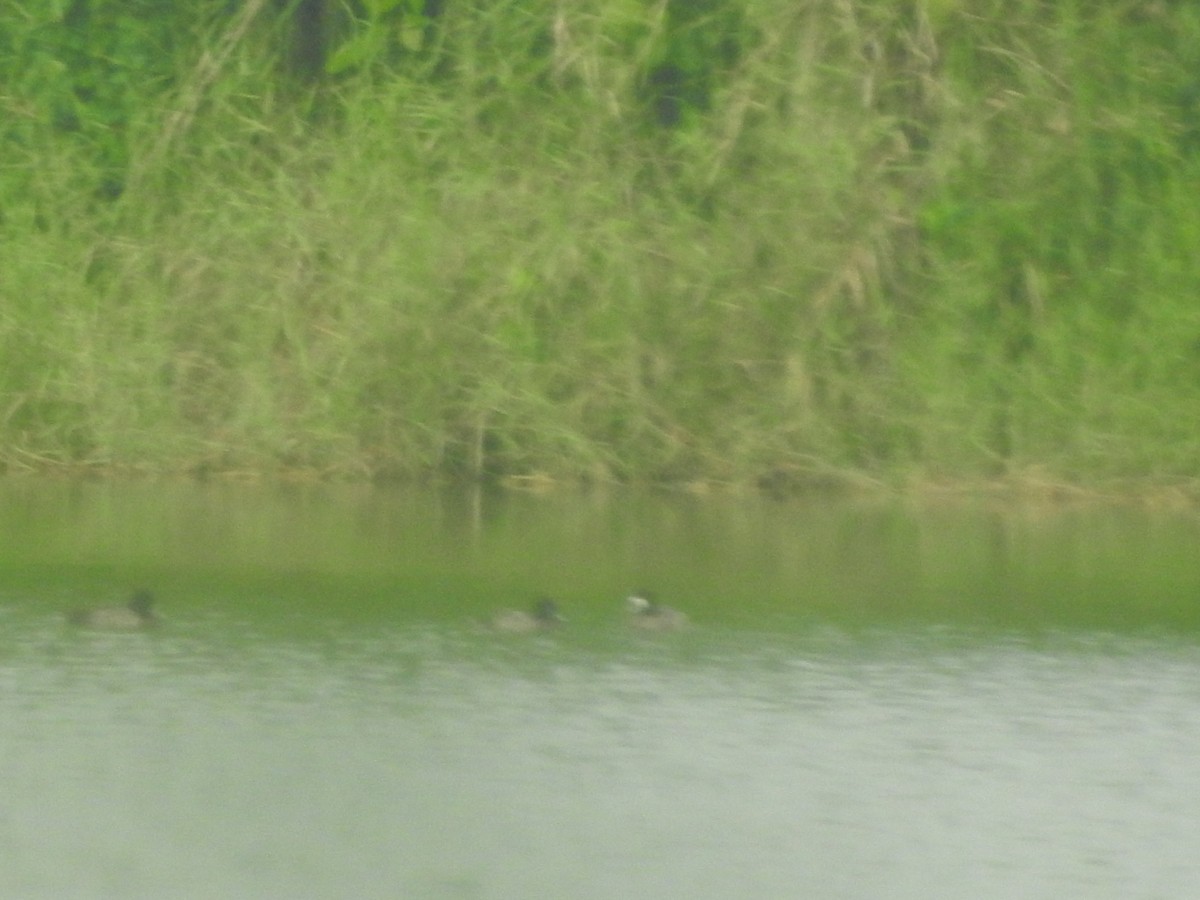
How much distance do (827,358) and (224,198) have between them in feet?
8.81

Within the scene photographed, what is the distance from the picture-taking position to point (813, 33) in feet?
33.7

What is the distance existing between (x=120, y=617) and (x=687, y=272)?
413cm

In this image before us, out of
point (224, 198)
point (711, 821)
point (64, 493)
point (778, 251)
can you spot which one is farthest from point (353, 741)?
point (224, 198)

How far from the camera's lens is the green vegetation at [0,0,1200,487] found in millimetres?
9875

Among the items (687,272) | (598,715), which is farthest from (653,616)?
(687,272)

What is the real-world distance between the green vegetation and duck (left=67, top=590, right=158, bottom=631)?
354 cm

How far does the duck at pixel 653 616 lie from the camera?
21.2 ft

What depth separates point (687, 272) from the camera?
1004 centimetres

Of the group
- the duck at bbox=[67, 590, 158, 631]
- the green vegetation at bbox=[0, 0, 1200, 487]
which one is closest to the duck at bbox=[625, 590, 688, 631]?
the duck at bbox=[67, 590, 158, 631]

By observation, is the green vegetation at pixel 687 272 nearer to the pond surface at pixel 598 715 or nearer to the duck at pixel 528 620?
the pond surface at pixel 598 715

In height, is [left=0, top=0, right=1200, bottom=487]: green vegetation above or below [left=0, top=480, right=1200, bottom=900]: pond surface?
above

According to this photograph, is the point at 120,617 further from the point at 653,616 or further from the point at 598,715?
the point at 598,715

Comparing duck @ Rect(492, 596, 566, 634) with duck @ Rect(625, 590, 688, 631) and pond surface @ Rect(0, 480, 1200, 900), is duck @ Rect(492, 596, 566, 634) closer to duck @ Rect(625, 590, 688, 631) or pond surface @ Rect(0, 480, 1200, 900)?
pond surface @ Rect(0, 480, 1200, 900)

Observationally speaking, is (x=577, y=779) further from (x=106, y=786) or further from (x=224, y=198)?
(x=224, y=198)
